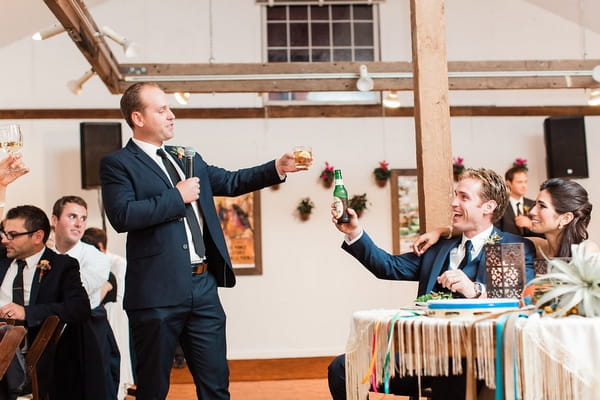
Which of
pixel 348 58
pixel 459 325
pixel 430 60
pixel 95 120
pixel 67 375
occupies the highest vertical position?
pixel 348 58

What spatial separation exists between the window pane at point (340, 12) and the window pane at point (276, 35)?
23.1 inches

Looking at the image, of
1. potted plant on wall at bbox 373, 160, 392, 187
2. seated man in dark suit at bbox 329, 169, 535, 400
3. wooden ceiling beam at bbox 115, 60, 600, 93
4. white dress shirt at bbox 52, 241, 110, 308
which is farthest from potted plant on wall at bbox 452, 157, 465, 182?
seated man in dark suit at bbox 329, 169, 535, 400

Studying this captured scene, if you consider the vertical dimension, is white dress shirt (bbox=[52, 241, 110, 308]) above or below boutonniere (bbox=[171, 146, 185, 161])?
below

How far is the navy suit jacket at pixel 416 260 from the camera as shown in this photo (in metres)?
3.02

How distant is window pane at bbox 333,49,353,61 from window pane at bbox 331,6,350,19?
394 millimetres

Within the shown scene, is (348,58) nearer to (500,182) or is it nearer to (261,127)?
(261,127)

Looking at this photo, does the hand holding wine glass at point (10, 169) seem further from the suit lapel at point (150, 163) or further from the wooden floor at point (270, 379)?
the wooden floor at point (270, 379)

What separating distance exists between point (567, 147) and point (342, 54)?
8.82 ft

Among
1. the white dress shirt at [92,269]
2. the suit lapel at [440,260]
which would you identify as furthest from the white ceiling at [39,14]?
the suit lapel at [440,260]

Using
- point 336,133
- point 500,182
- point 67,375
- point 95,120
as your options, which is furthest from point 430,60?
point 95,120

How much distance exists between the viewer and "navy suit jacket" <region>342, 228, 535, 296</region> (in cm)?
302

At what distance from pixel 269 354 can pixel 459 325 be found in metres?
6.60

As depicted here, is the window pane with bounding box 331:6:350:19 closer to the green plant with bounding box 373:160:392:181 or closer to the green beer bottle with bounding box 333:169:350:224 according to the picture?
the green plant with bounding box 373:160:392:181

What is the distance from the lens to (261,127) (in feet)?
28.2
